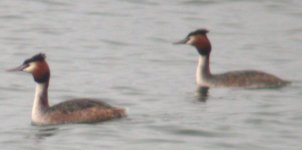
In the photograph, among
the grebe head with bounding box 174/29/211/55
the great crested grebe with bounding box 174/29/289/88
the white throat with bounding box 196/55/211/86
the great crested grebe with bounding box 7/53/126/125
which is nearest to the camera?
the great crested grebe with bounding box 7/53/126/125

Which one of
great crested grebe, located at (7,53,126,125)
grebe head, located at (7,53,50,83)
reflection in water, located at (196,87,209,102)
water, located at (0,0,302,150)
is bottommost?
reflection in water, located at (196,87,209,102)

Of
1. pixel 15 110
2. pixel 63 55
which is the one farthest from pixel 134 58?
pixel 15 110

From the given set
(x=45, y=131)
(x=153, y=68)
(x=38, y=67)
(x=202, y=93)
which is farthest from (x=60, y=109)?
(x=153, y=68)

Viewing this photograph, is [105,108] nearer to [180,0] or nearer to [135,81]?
[135,81]

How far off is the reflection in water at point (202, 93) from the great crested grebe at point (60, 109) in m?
2.59

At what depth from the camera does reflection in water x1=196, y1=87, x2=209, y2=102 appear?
23008 millimetres

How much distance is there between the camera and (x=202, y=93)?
77.7 ft

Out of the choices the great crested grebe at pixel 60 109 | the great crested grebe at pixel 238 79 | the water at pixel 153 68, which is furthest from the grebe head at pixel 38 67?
the great crested grebe at pixel 238 79

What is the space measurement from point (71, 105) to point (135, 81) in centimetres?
429

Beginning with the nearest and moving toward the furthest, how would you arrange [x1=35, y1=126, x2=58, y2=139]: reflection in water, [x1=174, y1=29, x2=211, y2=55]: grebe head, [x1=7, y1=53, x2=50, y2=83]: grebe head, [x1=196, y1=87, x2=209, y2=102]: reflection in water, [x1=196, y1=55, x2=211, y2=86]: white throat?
1. [x1=35, y1=126, x2=58, y2=139]: reflection in water
2. [x1=7, y1=53, x2=50, y2=83]: grebe head
3. [x1=196, y1=87, x2=209, y2=102]: reflection in water
4. [x1=196, y1=55, x2=211, y2=86]: white throat
5. [x1=174, y1=29, x2=211, y2=55]: grebe head

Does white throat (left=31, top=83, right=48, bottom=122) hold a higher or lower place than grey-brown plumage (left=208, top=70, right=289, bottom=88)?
higher

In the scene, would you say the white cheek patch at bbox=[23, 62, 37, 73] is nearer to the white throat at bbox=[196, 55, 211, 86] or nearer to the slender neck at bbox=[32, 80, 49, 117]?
the slender neck at bbox=[32, 80, 49, 117]

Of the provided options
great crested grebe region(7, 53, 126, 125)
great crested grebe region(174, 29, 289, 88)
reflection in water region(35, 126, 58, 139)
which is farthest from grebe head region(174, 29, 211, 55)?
reflection in water region(35, 126, 58, 139)

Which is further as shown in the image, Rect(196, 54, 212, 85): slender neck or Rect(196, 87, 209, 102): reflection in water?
Rect(196, 54, 212, 85): slender neck
